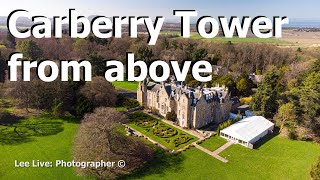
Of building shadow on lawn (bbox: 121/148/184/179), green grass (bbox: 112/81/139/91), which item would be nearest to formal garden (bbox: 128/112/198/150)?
building shadow on lawn (bbox: 121/148/184/179)

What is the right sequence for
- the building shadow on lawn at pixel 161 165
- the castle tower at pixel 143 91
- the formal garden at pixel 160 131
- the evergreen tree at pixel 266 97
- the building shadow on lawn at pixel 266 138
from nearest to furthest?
1. the building shadow on lawn at pixel 161 165
2. the formal garden at pixel 160 131
3. the building shadow on lawn at pixel 266 138
4. the evergreen tree at pixel 266 97
5. the castle tower at pixel 143 91

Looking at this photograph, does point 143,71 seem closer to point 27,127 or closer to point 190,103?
point 190,103

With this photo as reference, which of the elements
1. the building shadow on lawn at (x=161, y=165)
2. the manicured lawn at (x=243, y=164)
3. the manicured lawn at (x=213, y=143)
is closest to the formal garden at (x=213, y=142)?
the manicured lawn at (x=213, y=143)

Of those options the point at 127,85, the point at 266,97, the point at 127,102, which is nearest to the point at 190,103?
the point at 266,97

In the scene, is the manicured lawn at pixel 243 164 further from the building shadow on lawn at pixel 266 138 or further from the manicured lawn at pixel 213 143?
the manicured lawn at pixel 213 143

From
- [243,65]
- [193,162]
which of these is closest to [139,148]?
[193,162]

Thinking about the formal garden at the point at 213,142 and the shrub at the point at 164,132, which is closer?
the formal garden at the point at 213,142

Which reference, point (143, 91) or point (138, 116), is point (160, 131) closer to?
point (138, 116)
